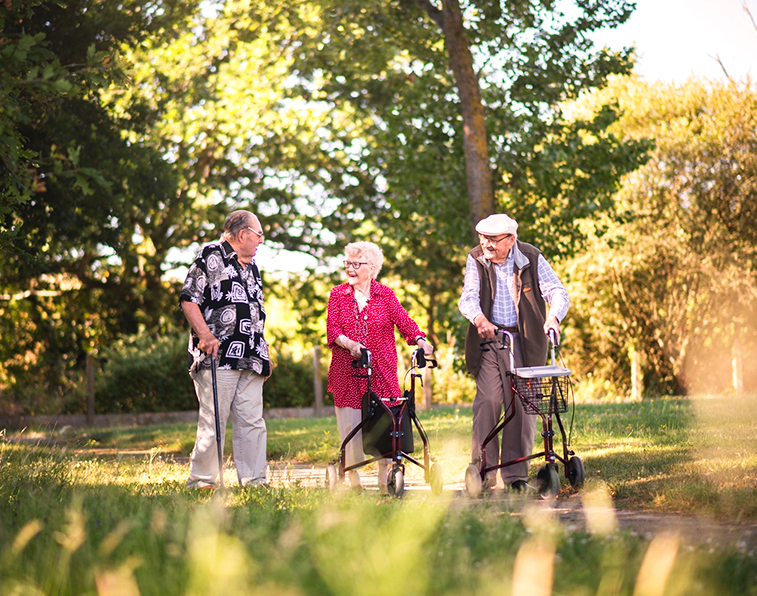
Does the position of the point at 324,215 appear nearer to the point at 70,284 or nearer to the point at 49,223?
the point at 70,284

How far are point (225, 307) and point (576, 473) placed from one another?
291 cm

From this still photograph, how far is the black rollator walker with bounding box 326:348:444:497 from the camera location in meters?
6.62

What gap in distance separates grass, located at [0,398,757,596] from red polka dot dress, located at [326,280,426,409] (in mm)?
1076

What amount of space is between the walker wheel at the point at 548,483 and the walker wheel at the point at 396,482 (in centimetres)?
99

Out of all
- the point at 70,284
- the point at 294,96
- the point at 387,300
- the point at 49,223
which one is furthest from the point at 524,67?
the point at 70,284

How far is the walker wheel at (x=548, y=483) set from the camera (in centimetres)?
614

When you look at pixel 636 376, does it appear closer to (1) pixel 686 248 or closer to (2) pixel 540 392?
(1) pixel 686 248

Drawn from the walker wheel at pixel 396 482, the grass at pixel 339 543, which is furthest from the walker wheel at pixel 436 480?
the walker wheel at pixel 396 482

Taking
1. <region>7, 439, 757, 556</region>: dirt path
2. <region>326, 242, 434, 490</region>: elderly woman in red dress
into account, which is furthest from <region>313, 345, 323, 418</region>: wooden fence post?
<region>326, 242, 434, 490</region>: elderly woman in red dress

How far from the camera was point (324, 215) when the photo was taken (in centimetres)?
2220

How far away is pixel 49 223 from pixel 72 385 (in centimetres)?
773

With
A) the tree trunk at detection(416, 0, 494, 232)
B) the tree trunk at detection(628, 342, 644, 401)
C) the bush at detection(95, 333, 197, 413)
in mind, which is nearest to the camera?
the tree trunk at detection(416, 0, 494, 232)

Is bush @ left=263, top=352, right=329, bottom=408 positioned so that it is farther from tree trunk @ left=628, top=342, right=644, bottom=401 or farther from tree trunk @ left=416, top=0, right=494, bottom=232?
tree trunk @ left=628, top=342, right=644, bottom=401

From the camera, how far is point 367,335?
7219mm
